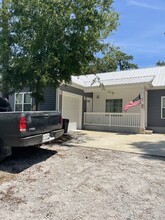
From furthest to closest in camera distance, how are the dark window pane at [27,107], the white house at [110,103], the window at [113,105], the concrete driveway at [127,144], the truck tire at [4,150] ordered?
the window at [113,105] → the dark window pane at [27,107] → the white house at [110,103] → the concrete driveway at [127,144] → the truck tire at [4,150]

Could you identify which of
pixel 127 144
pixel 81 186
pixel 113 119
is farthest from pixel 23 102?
pixel 81 186

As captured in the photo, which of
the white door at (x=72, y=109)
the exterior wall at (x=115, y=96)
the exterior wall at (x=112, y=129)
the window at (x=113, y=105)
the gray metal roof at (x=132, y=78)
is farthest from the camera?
the window at (x=113, y=105)

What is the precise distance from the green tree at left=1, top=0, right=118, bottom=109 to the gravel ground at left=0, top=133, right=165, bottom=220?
12.6 ft

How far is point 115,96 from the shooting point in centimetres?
1709

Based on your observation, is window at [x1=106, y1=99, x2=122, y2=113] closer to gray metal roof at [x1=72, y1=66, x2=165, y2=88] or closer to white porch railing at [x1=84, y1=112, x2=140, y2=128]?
white porch railing at [x1=84, y1=112, x2=140, y2=128]

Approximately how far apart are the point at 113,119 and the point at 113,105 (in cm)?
201

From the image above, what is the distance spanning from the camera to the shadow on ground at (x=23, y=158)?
5.82 metres

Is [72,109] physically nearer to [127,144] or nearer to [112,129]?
[112,129]

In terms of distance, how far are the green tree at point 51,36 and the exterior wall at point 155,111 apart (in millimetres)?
7007

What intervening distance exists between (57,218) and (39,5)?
8.18m

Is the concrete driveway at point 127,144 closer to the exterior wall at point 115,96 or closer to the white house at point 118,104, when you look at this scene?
the white house at point 118,104

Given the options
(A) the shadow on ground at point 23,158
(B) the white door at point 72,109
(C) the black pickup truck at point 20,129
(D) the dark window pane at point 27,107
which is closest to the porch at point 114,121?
(B) the white door at point 72,109

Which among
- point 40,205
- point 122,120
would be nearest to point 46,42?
point 40,205

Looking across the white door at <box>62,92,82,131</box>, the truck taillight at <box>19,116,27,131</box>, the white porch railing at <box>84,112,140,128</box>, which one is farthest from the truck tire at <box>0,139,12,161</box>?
the white porch railing at <box>84,112,140,128</box>
